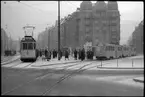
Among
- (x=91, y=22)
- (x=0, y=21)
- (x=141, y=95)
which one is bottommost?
(x=141, y=95)

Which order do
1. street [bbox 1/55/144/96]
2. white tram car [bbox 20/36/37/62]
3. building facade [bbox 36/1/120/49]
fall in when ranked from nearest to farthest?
street [bbox 1/55/144/96], white tram car [bbox 20/36/37/62], building facade [bbox 36/1/120/49]

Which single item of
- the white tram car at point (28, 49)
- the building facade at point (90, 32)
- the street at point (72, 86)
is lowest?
the street at point (72, 86)

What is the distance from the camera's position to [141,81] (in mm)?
14703

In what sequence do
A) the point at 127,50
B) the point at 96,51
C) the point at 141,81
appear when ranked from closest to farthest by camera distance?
the point at 141,81, the point at 96,51, the point at 127,50

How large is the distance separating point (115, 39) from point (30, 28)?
3720 cm

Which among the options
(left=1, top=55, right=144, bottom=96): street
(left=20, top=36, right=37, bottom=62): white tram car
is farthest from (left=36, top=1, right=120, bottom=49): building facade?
(left=1, top=55, right=144, bottom=96): street

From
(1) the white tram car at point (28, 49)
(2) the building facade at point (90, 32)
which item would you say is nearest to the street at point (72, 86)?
(1) the white tram car at point (28, 49)

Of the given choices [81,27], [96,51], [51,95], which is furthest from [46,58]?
[81,27]

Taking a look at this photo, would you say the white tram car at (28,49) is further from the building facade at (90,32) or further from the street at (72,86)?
the building facade at (90,32)

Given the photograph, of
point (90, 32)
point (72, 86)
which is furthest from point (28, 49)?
point (90, 32)

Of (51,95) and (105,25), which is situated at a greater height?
(105,25)

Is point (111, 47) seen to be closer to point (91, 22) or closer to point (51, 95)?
point (91, 22)

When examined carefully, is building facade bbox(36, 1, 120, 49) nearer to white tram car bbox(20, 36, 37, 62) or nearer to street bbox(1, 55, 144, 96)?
white tram car bbox(20, 36, 37, 62)

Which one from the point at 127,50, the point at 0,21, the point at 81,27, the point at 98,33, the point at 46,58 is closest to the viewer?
the point at 0,21
